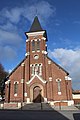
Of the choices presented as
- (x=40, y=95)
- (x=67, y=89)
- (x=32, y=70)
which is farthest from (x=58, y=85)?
(x=32, y=70)

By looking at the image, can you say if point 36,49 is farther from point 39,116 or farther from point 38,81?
point 39,116

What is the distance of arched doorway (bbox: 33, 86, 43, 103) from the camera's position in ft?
107

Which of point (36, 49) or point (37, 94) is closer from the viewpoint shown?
point (37, 94)

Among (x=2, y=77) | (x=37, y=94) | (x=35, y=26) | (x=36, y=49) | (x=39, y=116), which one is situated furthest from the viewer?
(x=2, y=77)

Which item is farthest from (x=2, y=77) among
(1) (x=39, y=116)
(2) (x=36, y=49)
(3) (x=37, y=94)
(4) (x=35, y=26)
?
(1) (x=39, y=116)

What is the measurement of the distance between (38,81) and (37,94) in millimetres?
2583

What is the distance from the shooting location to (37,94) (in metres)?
32.8

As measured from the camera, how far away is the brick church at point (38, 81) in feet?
105

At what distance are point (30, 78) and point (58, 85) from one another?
5819mm

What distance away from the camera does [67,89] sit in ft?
105

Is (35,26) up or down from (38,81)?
up

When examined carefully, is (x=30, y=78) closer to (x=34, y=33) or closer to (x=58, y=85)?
(x=58, y=85)

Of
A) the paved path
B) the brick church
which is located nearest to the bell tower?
the brick church

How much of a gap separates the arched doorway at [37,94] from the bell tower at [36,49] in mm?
2646
